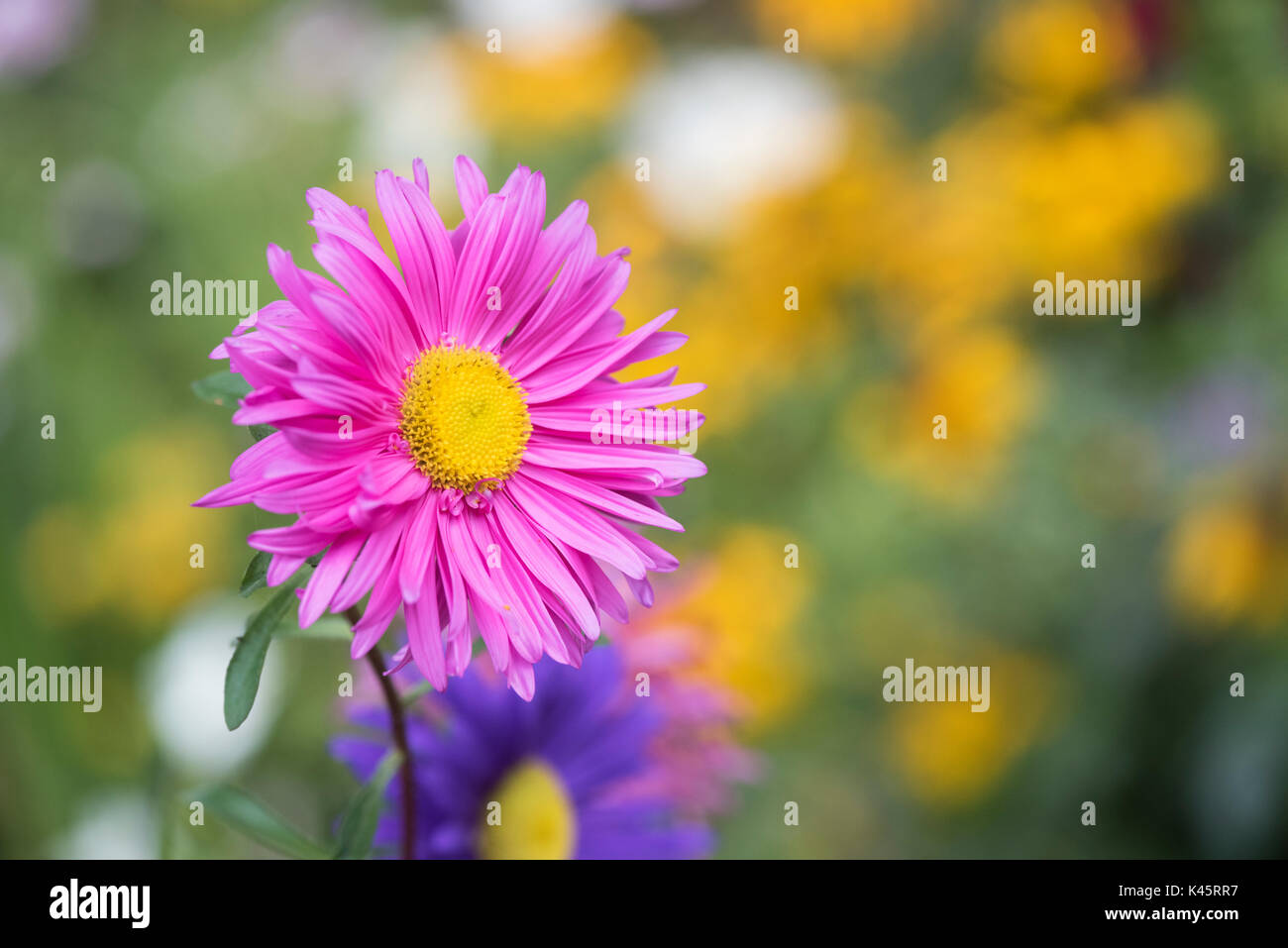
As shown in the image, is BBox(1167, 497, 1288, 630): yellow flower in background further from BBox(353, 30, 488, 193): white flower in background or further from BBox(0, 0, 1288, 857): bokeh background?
BBox(353, 30, 488, 193): white flower in background

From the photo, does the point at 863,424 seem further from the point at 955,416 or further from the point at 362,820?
the point at 362,820

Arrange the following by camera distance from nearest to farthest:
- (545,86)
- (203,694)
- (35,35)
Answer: (203,694) → (545,86) → (35,35)

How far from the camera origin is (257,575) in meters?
0.47

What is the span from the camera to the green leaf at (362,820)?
1.62ft

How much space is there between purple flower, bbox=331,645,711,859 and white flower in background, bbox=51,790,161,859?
0.63 m

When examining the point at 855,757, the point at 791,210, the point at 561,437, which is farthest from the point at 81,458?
the point at 561,437

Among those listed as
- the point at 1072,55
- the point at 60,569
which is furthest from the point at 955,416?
the point at 60,569

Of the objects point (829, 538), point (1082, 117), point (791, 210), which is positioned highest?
point (1082, 117)

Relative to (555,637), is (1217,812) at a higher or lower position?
lower

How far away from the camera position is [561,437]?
55 cm

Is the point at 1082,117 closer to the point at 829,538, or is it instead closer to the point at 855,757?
the point at 829,538

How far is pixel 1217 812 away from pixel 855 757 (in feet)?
1.66

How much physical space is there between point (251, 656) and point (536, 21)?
2.13 meters

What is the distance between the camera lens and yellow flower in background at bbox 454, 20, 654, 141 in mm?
2145
